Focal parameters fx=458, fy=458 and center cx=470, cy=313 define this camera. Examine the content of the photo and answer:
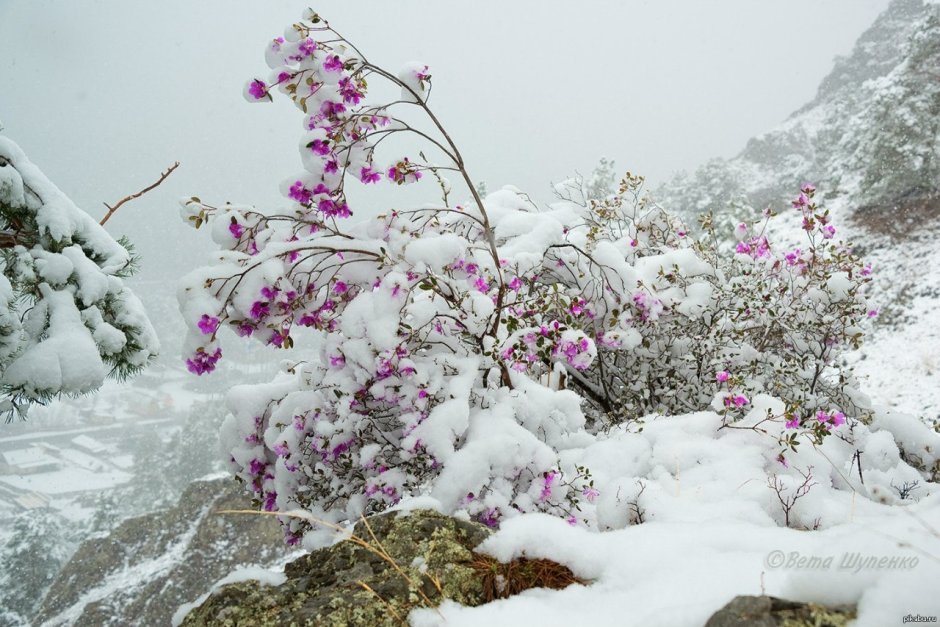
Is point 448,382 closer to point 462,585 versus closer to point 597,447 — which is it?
point 597,447

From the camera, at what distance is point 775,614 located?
34.4 inches

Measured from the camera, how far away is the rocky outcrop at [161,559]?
12211 mm

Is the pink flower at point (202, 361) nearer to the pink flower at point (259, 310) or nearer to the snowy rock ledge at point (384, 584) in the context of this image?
the pink flower at point (259, 310)

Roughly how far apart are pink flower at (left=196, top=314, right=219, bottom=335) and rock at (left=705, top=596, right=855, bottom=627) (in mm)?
2308

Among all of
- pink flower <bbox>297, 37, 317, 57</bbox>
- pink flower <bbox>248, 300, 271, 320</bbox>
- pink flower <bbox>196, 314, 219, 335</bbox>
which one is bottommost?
pink flower <bbox>196, 314, 219, 335</bbox>

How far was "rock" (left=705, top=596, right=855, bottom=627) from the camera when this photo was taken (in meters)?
0.84

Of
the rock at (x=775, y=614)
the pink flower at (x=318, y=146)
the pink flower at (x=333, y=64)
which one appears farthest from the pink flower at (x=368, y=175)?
the rock at (x=775, y=614)

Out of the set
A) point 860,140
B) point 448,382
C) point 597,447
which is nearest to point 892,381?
point 860,140

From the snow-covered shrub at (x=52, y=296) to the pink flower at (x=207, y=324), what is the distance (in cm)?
56

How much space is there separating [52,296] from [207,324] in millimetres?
911

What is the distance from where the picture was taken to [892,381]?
10.8 metres

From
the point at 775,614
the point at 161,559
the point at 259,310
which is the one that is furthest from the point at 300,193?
the point at 161,559

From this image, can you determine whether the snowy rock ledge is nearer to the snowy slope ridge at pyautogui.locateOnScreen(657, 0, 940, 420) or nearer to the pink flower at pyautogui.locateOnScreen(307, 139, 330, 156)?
the pink flower at pyautogui.locateOnScreen(307, 139, 330, 156)

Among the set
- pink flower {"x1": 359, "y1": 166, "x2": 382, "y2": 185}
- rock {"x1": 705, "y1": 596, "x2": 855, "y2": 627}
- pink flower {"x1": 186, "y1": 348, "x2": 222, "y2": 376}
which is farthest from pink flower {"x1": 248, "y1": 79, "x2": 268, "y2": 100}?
rock {"x1": 705, "y1": 596, "x2": 855, "y2": 627}
